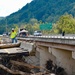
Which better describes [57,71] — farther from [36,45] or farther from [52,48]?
[36,45]

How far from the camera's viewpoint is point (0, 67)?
2427 cm

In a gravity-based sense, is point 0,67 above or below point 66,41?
below

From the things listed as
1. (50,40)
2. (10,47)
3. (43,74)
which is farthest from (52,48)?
(10,47)

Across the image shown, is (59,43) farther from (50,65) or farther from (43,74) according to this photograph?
(50,65)

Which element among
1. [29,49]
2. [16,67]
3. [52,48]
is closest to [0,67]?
[16,67]

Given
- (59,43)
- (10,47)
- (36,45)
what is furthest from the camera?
(10,47)

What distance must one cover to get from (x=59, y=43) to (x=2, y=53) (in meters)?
7.70

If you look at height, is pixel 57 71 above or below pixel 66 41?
below

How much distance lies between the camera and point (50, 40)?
21094 mm

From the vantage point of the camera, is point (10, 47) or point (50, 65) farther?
point (10, 47)

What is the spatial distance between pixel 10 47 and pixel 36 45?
14.8 feet

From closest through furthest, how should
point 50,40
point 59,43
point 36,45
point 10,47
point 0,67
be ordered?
point 59,43
point 50,40
point 0,67
point 36,45
point 10,47

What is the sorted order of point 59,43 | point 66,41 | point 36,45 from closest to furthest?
1. point 66,41
2. point 59,43
3. point 36,45

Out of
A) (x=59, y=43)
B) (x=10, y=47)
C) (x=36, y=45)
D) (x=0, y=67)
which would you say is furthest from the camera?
(x=10, y=47)
